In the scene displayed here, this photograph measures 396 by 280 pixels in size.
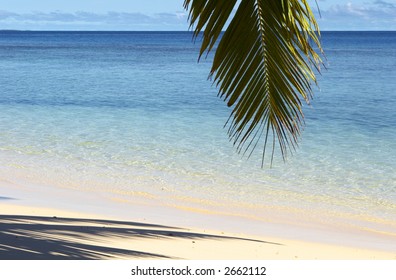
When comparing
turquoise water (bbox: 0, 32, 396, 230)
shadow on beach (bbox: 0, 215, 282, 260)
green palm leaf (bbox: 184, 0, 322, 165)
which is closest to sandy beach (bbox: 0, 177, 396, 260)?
shadow on beach (bbox: 0, 215, 282, 260)

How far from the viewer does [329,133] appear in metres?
15.3

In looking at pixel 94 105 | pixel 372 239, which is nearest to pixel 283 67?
pixel 372 239

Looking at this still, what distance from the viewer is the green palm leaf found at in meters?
4.19

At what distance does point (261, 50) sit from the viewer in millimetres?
4223

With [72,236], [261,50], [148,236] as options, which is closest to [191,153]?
[148,236]

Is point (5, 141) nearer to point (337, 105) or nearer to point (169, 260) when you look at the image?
point (169, 260)

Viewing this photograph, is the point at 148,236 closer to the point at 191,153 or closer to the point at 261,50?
the point at 261,50

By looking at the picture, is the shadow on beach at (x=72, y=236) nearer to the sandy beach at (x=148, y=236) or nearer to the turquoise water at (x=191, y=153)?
the sandy beach at (x=148, y=236)

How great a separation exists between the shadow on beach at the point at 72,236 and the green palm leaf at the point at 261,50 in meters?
1.82

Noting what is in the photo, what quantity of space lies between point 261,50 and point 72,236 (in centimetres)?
285

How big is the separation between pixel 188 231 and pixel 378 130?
32.3ft

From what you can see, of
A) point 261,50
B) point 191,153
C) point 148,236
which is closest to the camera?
point 261,50

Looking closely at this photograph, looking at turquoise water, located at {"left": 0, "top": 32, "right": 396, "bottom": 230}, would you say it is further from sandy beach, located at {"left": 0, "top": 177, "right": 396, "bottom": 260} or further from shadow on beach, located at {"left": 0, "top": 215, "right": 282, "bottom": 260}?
shadow on beach, located at {"left": 0, "top": 215, "right": 282, "bottom": 260}

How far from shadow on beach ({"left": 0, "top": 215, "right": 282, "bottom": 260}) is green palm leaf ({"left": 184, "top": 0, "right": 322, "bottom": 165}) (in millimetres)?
1819
